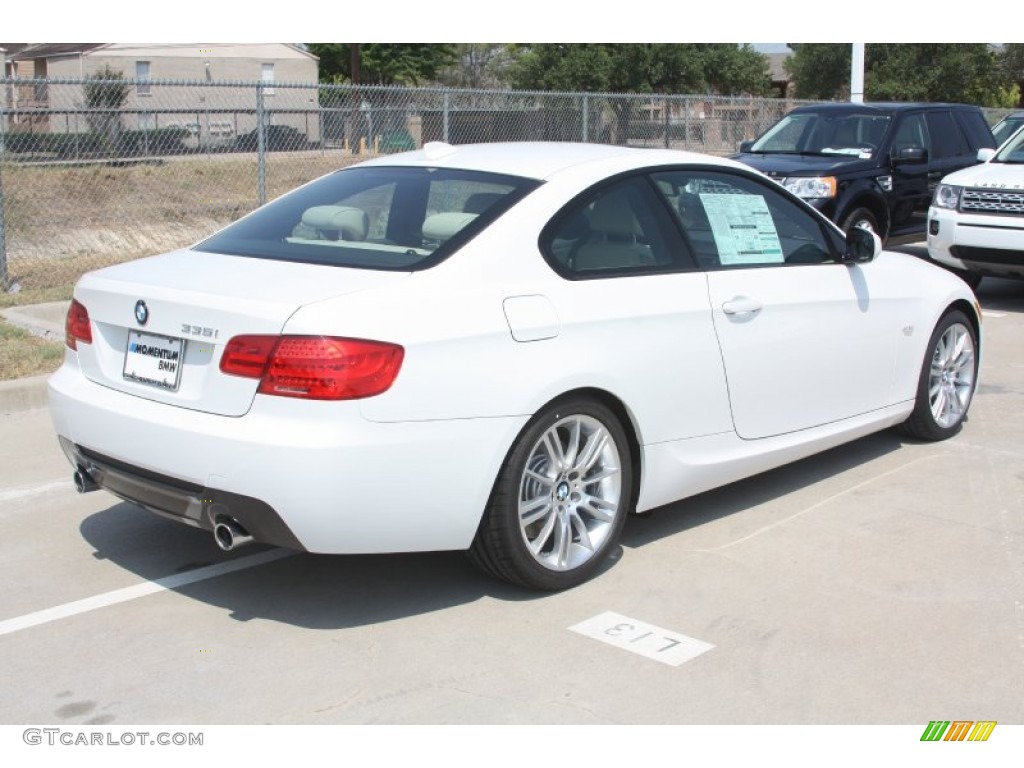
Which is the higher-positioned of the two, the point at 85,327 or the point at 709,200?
the point at 709,200

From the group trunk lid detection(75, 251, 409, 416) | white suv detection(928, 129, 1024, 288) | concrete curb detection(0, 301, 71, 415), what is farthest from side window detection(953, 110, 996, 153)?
trunk lid detection(75, 251, 409, 416)

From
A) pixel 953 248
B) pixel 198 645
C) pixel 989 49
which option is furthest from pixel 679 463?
pixel 989 49

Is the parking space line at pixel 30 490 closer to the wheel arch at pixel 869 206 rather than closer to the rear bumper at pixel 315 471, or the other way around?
the rear bumper at pixel 315 471

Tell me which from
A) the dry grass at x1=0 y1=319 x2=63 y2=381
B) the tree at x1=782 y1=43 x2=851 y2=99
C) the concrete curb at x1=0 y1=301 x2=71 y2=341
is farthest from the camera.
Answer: the tree at x1=782 y1=43 x2=851 y2=99

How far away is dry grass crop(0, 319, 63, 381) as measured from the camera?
8.13m

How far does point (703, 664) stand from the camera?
4.11m

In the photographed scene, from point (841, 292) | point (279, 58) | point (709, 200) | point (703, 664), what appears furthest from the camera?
point (279, 58)

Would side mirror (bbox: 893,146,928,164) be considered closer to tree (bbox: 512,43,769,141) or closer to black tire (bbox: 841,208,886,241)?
black tire (bbox: 841,208,886,241)

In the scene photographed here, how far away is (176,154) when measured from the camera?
16453 millimetres

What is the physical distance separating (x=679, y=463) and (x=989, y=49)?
151 feet

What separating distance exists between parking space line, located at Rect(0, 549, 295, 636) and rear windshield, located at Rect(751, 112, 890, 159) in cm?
952

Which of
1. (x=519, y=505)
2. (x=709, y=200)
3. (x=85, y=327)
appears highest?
(x=709, y=200)

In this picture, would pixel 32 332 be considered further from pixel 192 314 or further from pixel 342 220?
pixel 192 314

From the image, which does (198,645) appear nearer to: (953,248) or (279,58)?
(953,248)
